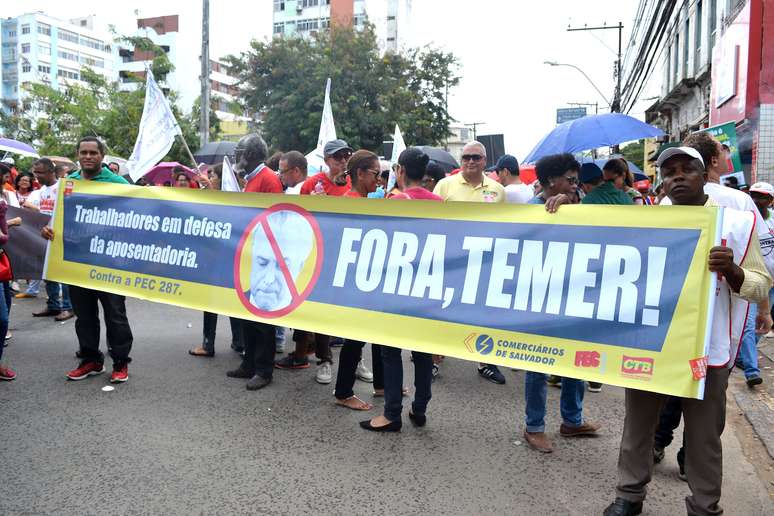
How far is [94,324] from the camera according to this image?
5.04 meters

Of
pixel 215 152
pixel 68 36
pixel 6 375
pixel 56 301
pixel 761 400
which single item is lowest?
pixel 761 400

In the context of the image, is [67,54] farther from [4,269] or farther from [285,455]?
[285,455]

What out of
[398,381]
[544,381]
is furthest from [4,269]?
[544,381]

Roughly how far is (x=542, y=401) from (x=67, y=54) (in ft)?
313

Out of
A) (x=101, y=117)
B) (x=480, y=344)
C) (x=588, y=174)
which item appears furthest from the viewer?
(x=101, y=117)

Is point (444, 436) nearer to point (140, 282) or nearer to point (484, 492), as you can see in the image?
point (484, 492)

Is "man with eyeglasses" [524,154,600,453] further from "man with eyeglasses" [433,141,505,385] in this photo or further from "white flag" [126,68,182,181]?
"white flag" [126,68,182,181]

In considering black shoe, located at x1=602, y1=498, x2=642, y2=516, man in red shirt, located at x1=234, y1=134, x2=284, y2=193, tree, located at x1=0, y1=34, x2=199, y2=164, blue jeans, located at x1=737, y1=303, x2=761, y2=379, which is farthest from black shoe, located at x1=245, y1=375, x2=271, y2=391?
tree, located at x1=0, y1=34, x2=199, y2=164

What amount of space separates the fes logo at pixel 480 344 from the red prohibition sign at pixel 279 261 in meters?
1.18

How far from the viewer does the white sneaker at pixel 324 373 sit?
5180mm

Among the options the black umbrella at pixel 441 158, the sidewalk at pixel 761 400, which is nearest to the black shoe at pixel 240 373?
the sidewalk at pixel 761 400

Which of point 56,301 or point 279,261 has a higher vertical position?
point 279,261

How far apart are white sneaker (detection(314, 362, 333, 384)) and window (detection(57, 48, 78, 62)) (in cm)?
9230

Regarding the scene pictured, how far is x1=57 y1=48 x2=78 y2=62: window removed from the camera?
269ft
